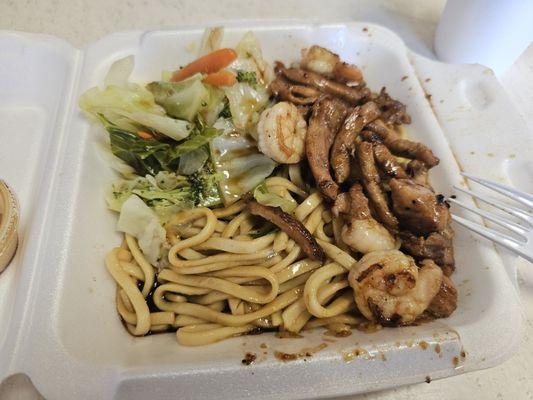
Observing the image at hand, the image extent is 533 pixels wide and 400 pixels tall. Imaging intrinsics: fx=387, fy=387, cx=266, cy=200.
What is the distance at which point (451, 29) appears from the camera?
101 inches

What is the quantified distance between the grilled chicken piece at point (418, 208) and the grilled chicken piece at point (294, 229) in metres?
0.42

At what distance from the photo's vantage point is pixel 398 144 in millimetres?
2037

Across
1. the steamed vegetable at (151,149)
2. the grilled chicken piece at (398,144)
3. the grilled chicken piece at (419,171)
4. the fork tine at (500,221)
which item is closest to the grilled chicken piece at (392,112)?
the grilled chicken piece at (398,144)

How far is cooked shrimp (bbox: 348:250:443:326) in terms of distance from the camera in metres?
1.56

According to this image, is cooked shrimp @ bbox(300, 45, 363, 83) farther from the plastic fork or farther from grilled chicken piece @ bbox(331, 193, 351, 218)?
the plastic fork

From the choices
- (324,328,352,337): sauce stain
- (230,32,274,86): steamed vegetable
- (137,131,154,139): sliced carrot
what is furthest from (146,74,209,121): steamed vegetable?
(324,328,352,337): sauce stain

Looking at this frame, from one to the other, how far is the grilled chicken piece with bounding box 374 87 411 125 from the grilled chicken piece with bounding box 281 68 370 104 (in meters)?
0.11

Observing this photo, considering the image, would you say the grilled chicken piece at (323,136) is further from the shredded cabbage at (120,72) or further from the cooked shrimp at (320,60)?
the shredded cabbage at (120,72)

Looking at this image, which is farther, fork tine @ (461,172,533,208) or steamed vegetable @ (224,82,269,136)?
steamed vegetable @ (224,82,269,136)

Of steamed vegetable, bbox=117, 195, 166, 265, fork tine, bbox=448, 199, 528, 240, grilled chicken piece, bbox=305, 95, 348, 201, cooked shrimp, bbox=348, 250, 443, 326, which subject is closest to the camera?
cooked shrimp, bbox=348, 250, 443, 326

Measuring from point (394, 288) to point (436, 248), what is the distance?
328 mm

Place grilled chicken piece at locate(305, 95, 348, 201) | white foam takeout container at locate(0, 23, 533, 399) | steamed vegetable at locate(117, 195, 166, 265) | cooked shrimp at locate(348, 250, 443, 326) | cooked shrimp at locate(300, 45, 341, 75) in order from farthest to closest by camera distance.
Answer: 1. cooked shrimp at locate(300, 45, 341, 75)
2. grilled chicken piece at locate(305, 95, 348, 201)
3. steamed vegetable at locate(117, 195, 166, 265)
4. cooked shrimp at locate(348, 250, 443, 326)
5. white foam takeout container at locate(0, 23, 533, 399)

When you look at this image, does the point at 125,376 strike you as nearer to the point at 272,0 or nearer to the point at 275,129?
the point at 275,129

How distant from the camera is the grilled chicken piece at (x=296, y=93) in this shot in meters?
2.17
